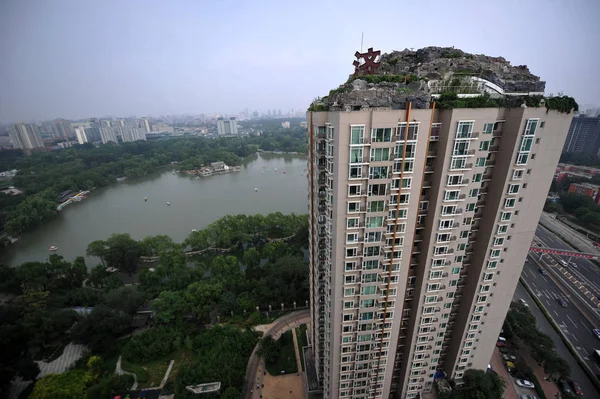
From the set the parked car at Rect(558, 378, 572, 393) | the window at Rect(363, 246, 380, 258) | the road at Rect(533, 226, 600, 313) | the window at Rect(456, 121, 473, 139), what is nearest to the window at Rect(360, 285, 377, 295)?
the window at Rect(363, 246, 380, 258)

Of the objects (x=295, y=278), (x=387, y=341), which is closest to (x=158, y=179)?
(x=295, y=278)

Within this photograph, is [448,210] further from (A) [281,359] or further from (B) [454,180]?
(A) [281,359]

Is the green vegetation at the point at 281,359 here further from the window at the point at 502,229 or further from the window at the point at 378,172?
the window at the point at 378,172

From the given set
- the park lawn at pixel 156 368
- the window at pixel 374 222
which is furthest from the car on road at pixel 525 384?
the park lawn at pixel 156 368

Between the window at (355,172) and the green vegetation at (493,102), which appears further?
the green vegetation at (493,102)

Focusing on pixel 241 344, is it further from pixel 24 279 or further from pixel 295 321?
pixel 24 279
